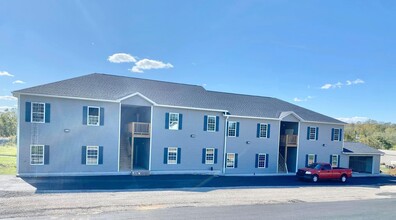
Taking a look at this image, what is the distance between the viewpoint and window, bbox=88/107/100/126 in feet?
65.7

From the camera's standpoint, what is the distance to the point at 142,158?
23.9m

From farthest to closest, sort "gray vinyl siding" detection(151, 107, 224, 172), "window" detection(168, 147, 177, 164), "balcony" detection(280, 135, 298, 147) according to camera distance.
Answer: "balcony" detection(280, 135, 298, 147) < "window" detection(168, 147, 177, 164) < "gray vinyl siding" detection(151, 107, 224, 172)

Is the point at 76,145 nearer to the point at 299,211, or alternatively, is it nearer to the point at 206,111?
the point at 206,111

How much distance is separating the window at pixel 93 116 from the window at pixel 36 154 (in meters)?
3.59

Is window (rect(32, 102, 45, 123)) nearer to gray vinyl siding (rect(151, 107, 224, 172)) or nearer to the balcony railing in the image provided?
gray vinyl siding (rect(151, 107, 224, 172))

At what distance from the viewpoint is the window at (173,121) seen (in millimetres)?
22719

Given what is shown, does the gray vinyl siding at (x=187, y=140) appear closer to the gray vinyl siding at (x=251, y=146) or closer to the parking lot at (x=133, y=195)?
the gray vinyl siding at (x=251, y=146)

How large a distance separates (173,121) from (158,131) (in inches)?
60.4

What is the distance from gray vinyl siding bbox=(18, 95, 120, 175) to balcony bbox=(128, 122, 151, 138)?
1270mm

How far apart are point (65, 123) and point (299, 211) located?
633 inches

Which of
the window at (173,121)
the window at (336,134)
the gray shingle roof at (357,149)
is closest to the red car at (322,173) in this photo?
the window at (336,134)

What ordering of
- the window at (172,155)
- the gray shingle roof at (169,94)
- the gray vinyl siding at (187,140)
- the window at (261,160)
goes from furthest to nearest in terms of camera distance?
1. the window at (261,160)
2. the window at (172,155)
3. the gray vinyl siding at (187,140)
4. the gray shingle roof at (169,94)

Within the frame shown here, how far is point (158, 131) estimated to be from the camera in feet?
72.9

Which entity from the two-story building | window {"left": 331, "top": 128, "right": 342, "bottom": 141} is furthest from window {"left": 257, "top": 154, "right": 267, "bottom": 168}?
window {"left": 331, "top": 128, "right": 342, "bottom": 141}
